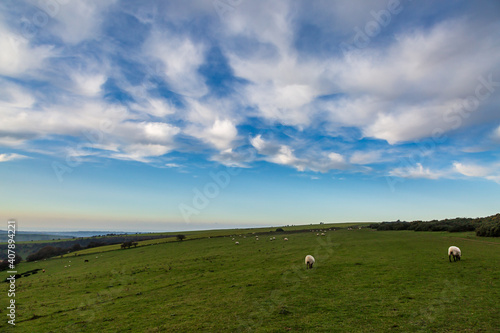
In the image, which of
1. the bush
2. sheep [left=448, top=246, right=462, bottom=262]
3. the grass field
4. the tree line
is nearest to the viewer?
the grass field

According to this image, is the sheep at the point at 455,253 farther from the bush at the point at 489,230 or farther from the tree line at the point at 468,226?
the tree line at the point at 468,226

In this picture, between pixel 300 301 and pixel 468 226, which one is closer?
pixel 300 301

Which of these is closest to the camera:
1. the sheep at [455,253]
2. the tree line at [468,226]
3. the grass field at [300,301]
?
the grass field at [300,301]

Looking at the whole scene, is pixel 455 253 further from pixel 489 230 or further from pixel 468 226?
pixel 468 226

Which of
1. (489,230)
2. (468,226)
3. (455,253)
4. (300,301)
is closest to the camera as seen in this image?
(300,301)

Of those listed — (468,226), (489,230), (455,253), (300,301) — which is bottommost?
(468,226)

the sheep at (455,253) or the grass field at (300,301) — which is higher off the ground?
the sheep at (455,253)

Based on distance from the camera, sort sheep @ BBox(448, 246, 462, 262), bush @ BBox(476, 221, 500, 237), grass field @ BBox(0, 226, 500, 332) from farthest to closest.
Answer: bush @ BBox(476, 221, 500, 237)
sheep @ BBox(448, 246, 462, 262)
grass field @ BBox(0, 226, 500, 332)

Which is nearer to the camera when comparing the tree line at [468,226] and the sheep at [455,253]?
the sheep at [455,253]

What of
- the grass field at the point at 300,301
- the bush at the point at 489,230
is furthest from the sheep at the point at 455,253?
the bush at the point at 489,230

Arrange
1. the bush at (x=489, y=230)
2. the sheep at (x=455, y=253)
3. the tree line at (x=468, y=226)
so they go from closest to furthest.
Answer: the sheep at (x=455, y=253) < the bush at (x=489, y=230) < the tree line at (x=468, y=226)

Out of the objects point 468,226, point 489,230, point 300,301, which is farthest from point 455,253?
point 468,226

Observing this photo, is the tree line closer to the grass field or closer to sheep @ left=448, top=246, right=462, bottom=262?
the grass field

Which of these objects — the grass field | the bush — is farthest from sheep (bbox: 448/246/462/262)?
the bush
